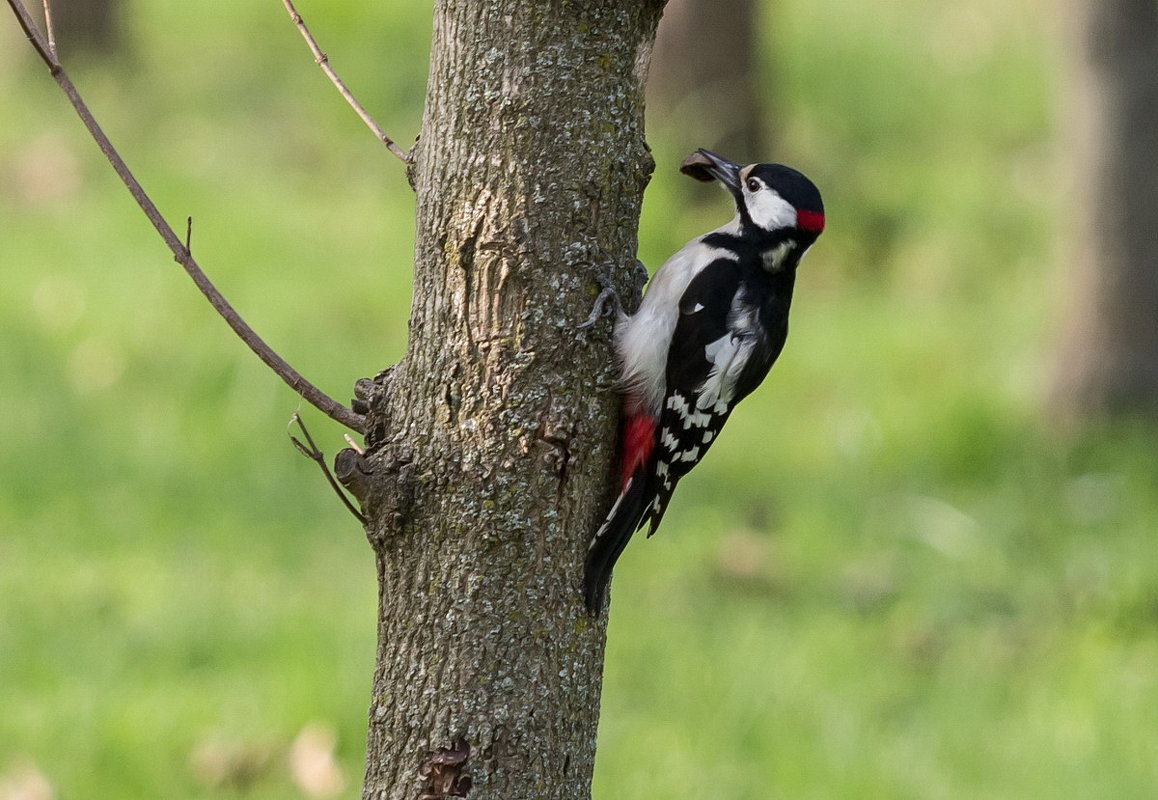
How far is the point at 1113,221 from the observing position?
21.6 feet

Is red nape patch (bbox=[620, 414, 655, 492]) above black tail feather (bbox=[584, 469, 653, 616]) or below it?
above

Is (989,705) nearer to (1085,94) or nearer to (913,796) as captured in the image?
(913,796)

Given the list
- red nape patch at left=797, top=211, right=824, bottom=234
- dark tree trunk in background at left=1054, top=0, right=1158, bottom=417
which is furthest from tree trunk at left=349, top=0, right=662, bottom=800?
dark tree trunk in background at left=1054, top=0, right=1158, bottom=417

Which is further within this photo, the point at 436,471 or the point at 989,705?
the point at 989,705

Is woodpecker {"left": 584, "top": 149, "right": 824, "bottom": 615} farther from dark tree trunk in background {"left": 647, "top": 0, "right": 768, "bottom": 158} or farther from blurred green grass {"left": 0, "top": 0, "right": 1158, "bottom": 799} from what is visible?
dark tree trunk in background {"left": 647, "top": 0, "right": 768, "bottom": 158}

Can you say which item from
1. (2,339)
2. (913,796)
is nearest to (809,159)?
(2,339)

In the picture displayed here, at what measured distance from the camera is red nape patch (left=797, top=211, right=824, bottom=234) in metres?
3.33

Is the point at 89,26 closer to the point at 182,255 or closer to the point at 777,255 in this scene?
the point at 777,255

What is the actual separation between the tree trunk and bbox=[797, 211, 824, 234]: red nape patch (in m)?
1.13

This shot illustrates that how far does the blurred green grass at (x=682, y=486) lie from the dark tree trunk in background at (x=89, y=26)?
21 cm

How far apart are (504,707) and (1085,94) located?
5.30 meters

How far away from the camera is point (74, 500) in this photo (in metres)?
5.75

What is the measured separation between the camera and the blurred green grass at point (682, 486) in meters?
4.51

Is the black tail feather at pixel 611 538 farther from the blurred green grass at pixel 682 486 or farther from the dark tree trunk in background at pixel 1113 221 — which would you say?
the dark tree trunk in background at pixel 1113 221
